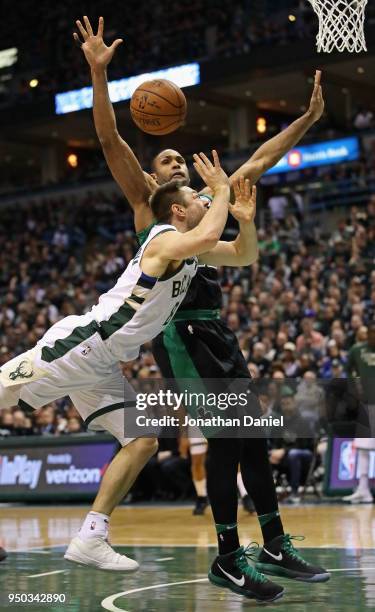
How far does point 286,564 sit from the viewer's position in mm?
5836

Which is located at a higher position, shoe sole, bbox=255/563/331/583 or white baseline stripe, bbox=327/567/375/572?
shoe sole, bbox=255/563/331/583

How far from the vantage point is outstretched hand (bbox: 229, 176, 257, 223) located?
5.88 metres

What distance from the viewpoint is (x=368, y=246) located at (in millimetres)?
19078

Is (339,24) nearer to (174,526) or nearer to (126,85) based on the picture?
(174,526)

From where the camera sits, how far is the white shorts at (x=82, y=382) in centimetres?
559

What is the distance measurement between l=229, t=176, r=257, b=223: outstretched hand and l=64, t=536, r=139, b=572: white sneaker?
6.59ft

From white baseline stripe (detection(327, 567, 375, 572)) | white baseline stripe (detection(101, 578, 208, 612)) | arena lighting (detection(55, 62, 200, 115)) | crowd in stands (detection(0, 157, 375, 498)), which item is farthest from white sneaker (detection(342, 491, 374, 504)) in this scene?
arena lighting (detection(55, 62, 200, 115))

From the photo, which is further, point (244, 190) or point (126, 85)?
point (126, 85)

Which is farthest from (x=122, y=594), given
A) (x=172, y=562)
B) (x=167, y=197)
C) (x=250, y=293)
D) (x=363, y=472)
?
(x=250, y=293)

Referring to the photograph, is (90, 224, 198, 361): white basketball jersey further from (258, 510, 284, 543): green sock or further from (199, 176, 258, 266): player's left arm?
(258, 510, 284, 543): green sock

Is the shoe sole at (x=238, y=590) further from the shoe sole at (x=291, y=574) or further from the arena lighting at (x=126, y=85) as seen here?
the arena lighting at (x=126, y=85)

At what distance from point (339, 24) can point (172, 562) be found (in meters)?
4.70

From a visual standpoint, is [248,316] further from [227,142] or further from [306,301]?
[227,142]

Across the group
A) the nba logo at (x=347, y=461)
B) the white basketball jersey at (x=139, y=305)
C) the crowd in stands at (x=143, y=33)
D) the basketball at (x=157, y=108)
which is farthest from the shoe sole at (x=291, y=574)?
the crowd in stands at (x=143, y=33)
